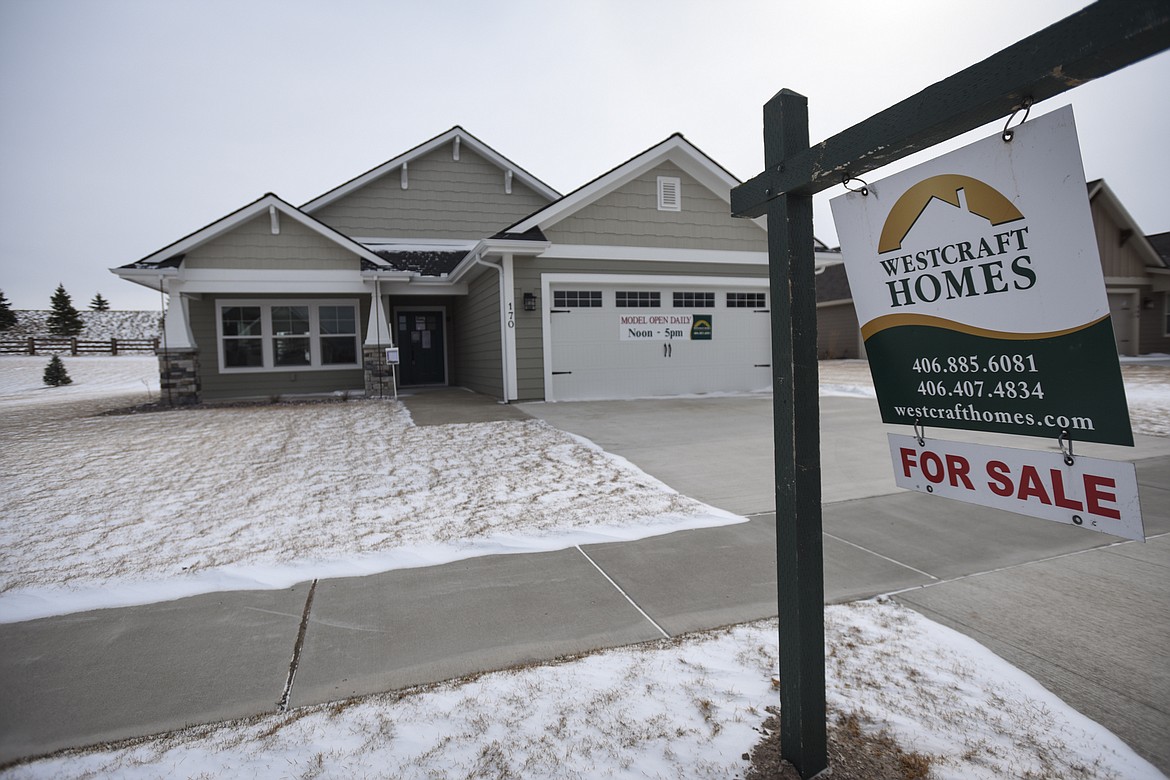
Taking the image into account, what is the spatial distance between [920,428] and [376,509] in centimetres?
387

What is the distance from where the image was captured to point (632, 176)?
11.0m

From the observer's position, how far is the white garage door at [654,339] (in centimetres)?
1082

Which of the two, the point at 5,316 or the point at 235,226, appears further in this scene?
the point at 5,316

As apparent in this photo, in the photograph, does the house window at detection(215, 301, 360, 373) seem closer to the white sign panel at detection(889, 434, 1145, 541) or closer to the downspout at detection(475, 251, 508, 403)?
the downspout at detection(475, 251, 508, 403)

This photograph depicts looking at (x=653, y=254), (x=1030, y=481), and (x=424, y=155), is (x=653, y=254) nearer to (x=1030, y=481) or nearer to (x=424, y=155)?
(x=424, y=155)

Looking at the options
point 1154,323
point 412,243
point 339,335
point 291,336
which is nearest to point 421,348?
point 339,335

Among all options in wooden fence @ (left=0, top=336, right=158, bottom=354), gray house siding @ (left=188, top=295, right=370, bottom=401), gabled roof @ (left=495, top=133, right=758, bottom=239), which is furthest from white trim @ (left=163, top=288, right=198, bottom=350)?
wooden fence @ (left=0, top=336, right=158, bottom=354)

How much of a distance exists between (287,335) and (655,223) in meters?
8.79

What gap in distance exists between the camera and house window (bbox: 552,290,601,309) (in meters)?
10.8

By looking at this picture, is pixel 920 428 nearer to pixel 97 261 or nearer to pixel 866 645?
pixel 866 645

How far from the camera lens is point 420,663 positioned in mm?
2307

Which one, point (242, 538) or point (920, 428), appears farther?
point (242, 538)

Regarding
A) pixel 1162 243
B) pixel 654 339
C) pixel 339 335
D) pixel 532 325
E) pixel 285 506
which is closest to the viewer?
pixel 285 506

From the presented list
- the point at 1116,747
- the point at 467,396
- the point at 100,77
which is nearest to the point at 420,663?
the point at 1116,747
